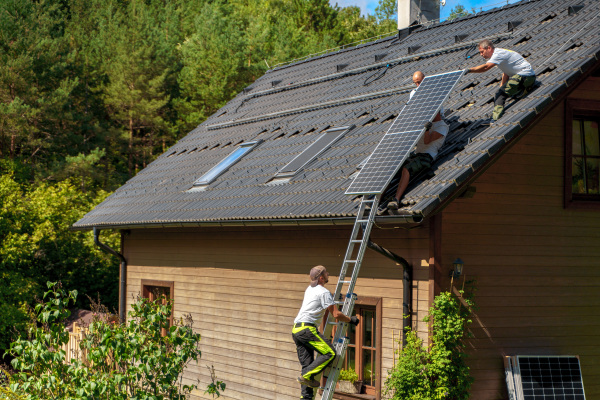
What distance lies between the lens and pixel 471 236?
29.1 ft

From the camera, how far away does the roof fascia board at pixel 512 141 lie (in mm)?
8266

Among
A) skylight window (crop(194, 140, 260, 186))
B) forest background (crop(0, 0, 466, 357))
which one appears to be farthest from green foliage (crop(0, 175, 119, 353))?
skylight window (crop(194, 140, 260, 186))

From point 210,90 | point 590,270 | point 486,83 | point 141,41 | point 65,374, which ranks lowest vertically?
point 65,374

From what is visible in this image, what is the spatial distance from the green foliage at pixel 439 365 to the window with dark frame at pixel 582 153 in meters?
2.58

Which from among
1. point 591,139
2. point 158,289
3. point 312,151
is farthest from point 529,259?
point 158,289

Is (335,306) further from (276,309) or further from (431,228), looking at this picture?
(276,309)

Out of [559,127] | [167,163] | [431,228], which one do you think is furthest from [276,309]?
[167,163]

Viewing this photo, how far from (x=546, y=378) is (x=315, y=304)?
126 inches

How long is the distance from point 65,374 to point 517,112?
6.04m

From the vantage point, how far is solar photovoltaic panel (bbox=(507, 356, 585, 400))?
8.59m

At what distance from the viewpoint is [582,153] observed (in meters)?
9.91

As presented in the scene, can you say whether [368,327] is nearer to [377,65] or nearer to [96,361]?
[96,361]

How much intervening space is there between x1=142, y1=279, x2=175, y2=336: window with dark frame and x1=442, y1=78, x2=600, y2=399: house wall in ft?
22.5

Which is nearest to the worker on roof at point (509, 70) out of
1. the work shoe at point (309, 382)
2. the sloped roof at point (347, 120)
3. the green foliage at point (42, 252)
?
the sloped roof at point (347, 120)
